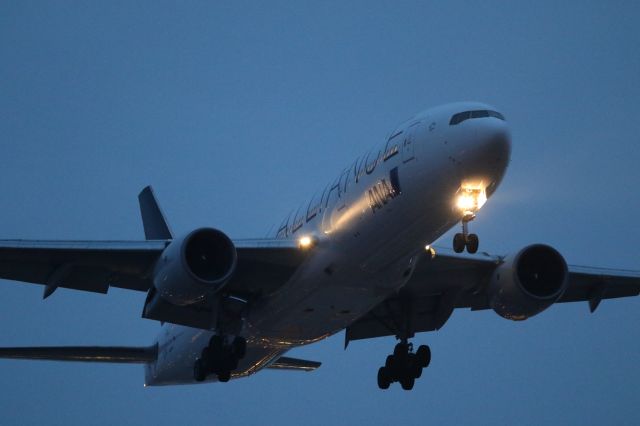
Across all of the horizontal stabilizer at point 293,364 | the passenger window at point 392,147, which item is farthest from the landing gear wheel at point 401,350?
the passenger window at point 392,147

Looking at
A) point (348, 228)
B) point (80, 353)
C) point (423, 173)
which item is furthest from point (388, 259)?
point (80, 353)

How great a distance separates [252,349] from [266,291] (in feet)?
10.9

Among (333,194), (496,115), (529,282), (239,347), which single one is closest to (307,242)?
(333,194)

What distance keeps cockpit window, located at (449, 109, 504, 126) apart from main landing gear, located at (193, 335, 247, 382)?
9.65m

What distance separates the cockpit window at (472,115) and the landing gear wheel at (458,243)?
2.64m

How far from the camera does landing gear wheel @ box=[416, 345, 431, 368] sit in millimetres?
31109

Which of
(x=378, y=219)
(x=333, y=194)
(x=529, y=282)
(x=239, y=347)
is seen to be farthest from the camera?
(x=529, y=282)

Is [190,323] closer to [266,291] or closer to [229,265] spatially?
[266,291]

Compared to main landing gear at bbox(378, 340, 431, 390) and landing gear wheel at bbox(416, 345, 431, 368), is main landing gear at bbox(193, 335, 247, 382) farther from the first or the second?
landing gear wheel at bbox(416, 345, 431, 368)

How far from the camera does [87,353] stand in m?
32.6

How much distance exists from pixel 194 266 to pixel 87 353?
867 cm

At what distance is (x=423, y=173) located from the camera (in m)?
23.9

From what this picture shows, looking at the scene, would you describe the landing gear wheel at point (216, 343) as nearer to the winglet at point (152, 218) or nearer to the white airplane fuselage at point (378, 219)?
the white airplane fuselage at point (378, 219)

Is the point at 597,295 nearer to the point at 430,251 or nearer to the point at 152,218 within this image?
the point at 430,251
